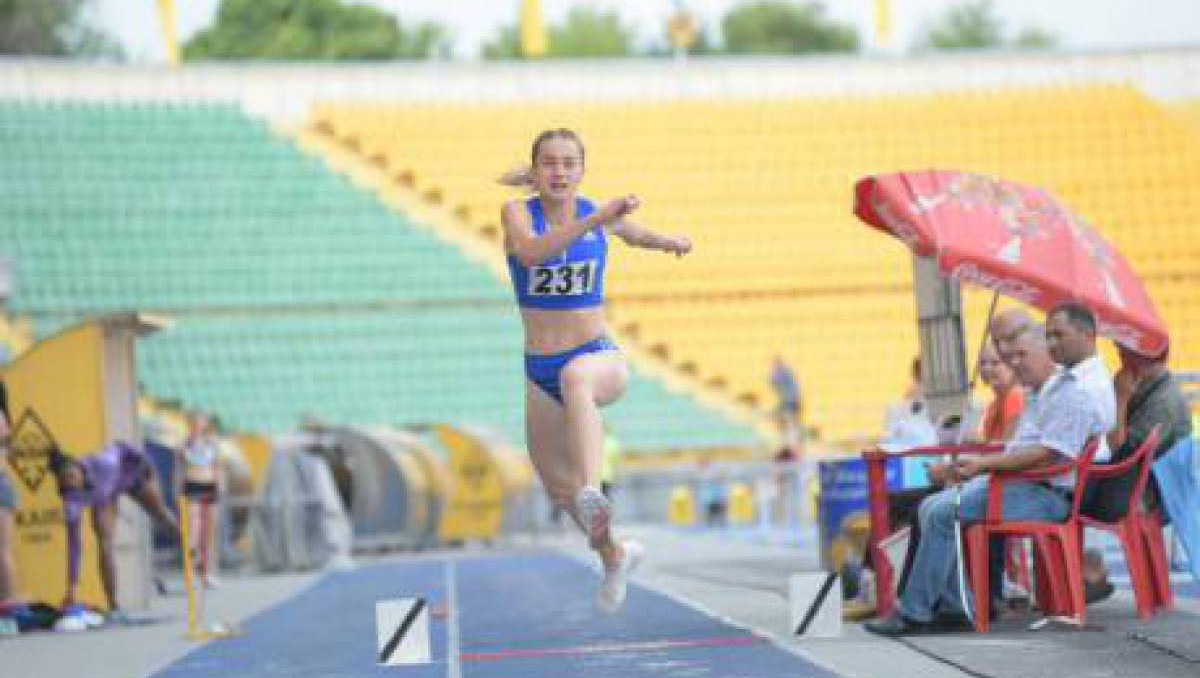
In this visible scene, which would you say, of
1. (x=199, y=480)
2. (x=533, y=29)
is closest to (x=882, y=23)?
(x=533, y=29)

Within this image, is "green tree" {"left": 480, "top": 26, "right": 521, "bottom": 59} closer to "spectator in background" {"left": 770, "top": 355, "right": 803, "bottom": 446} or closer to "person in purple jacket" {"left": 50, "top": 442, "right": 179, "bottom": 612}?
"spectator in background" {"left": 770, "top": 355, "right": 803, "bottom": 446}

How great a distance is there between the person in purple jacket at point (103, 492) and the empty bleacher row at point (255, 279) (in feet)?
64.5

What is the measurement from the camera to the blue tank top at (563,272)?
9250 millimetres

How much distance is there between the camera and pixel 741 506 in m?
34.6

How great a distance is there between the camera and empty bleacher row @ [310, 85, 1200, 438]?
41.2 meters

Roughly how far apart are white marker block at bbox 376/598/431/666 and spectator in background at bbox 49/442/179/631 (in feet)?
20.0

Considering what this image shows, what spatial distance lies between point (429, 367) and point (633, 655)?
28.4m

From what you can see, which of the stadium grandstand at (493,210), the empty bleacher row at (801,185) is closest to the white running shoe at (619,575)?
the stadium grandstand at (493,210)

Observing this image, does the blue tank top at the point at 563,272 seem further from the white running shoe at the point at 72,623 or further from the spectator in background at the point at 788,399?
the spectator in background at the point at 788,399

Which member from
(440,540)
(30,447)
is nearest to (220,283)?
(440,540)

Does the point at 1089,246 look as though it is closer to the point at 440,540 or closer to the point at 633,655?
the point at 633,655

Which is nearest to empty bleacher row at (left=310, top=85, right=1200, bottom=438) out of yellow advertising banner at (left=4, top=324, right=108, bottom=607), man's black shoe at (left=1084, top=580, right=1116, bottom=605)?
yellow advertising banner at (left=4, top=324, right=108, bottom=607)

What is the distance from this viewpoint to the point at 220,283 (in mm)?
40375

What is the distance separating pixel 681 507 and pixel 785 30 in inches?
2662
